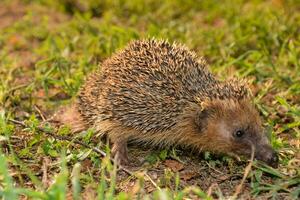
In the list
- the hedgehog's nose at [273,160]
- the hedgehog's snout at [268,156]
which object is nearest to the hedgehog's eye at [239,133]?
the hedgehog's snout at [268,156]

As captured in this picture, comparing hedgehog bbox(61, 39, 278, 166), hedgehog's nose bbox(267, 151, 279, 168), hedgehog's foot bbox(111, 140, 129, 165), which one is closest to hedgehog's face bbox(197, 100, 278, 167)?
hedgehog bbox(61, 39, 278, 166)

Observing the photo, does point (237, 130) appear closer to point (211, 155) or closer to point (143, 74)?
point (211, 155)

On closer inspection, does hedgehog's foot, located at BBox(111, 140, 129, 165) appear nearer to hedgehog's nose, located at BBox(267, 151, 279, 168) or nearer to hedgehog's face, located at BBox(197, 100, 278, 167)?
hedgehog's face, located at BBox(197, 100, 278, 167)

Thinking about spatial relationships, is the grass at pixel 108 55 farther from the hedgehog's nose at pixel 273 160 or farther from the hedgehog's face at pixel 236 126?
the hedgehog's face at pixel 236 126

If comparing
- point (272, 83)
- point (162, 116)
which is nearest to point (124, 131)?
point (162, 116)

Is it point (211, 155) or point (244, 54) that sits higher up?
point (244, 54)

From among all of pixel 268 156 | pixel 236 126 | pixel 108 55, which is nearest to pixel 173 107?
pixel 236 126

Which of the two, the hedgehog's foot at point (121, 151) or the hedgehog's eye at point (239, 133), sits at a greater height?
the hedgehog's eye at point (239, 133)

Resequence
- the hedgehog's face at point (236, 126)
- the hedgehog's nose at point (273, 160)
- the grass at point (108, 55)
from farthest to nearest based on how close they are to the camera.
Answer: the hedgehog's face at point (236, 126) → the hedgehog's nose at point (273, 160) → the grass at point (108, 55)
